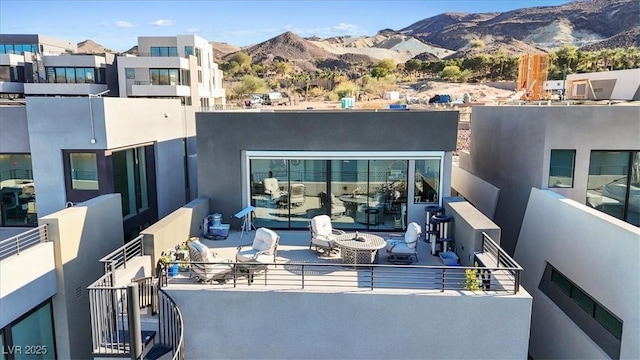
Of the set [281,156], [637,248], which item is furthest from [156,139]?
[637,248]

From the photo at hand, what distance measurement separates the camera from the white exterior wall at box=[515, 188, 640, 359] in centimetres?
817

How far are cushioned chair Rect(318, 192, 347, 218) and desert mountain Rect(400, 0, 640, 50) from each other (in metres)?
127

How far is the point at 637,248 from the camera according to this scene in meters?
7.93

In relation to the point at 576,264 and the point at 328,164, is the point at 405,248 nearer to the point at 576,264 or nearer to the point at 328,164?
the point at 328,164

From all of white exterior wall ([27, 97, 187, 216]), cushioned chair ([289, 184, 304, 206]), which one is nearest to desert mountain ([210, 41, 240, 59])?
white exterior wall ([27, 97, 187, 216])

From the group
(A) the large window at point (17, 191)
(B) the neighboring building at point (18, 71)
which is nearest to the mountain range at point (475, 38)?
(B) the neighboring building at point (18, 71)

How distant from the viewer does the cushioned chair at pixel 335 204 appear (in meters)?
12.4

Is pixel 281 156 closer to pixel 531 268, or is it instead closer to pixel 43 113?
pixel 43 113

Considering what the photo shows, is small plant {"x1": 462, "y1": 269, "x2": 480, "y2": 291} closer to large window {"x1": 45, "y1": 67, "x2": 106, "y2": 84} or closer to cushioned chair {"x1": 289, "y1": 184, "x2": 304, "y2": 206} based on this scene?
cushioned chair {"x1": 289, "y1": 184, "x2": 304, "y2": 206}

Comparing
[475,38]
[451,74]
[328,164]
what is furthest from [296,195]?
[475,38]

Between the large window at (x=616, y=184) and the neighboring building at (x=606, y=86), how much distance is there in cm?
819

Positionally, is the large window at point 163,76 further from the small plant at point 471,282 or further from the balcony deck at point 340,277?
the small plant at point 471,282

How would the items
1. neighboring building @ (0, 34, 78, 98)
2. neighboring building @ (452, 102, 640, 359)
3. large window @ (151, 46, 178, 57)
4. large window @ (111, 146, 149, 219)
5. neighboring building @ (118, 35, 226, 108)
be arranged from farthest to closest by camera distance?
1. large window @ (151, 46, 178, 57)
2. neighboring building @ (0, 34, 78, 98)
3. neighboring building @ (118, 35, 226, 108)
4. large window @ (111, 146, 149, 219)
5. neighboring building @ (452, 102, 640, 359)

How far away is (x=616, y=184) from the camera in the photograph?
40.4ft
